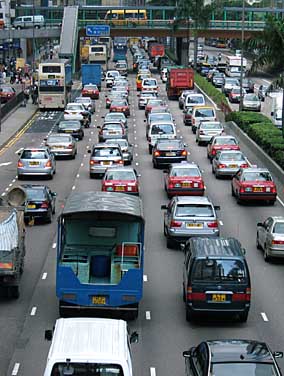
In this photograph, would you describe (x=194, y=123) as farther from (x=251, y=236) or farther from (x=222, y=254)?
(x=222, y=254)

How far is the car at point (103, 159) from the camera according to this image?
140 ft

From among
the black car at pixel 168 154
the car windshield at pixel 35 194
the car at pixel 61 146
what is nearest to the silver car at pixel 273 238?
the car windshield at pixel 35 194

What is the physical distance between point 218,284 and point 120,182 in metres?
15.7

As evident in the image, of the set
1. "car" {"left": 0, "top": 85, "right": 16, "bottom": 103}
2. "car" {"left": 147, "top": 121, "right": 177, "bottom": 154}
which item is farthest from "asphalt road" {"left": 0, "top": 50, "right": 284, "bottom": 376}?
"car" {"left": 0, "top": 85, "right": 16, "bottom": 103}

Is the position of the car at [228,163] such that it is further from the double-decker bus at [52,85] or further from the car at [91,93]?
the car at [91,93]

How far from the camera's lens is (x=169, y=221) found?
28.4 metres

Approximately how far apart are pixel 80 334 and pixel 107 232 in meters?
7.99

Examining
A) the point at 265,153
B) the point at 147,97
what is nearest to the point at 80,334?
the point at 265,153

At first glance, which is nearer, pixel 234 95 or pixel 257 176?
pixel 257 176

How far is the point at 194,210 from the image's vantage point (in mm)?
27844

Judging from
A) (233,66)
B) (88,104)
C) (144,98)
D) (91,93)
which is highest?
(88,104)

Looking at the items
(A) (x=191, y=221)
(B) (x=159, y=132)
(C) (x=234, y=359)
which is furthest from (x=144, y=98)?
(C) (x=234, y=359)

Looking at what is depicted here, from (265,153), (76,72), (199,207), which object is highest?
(199,207)

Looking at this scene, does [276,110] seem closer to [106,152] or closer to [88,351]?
[106,152]
